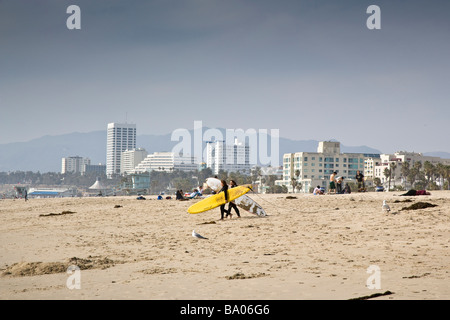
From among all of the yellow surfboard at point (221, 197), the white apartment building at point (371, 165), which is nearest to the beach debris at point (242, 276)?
the yellow surfboard at point (221, 197)

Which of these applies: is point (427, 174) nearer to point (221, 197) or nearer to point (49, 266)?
point (221, 197)

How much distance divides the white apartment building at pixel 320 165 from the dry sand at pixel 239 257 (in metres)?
141

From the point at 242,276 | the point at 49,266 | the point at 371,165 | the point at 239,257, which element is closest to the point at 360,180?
the point at 239,257

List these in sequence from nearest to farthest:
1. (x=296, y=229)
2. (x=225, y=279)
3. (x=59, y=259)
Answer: (x=225, y=279), (x=59, y=259), (x=296, y=229)

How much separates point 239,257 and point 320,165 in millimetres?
157638

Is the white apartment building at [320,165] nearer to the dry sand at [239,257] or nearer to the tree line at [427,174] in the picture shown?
the tree line at [427,174]

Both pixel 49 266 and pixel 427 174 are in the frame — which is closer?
pixel 49 266

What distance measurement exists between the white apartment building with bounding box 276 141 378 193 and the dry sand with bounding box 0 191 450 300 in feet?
463

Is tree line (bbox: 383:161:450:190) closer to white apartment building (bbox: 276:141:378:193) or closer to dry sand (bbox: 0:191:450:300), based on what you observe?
white apartment building (bbox: 276:141:378:193)

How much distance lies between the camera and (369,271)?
913cm

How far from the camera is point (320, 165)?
166m

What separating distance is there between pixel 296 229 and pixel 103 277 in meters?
7.34
